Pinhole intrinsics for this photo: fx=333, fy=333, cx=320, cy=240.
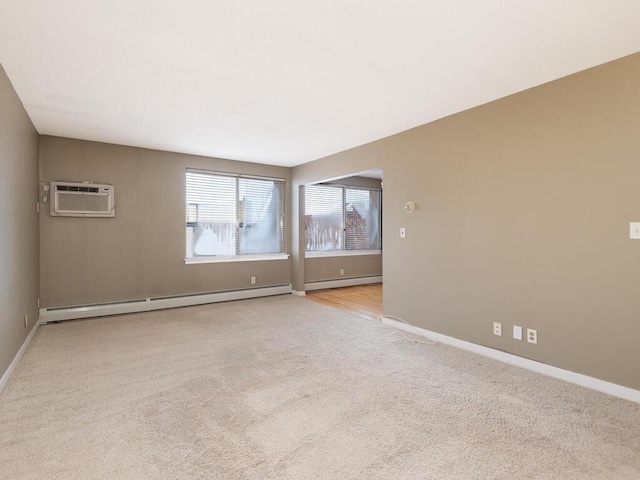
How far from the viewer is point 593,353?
8.29 ft

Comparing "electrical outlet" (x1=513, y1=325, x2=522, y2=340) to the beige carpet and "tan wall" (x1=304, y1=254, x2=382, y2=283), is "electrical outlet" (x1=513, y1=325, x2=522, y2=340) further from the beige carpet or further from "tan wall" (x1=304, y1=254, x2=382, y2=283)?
"tan wall" (x1=304, y1=254, x2=382, y2=283)

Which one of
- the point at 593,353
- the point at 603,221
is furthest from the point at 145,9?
the point at 593,353

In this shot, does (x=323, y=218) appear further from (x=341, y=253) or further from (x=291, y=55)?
(x=291, y=55)

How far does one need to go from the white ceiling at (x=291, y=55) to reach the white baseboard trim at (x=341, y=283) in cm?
379

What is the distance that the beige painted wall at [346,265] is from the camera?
22.5 ft

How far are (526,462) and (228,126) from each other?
398cm

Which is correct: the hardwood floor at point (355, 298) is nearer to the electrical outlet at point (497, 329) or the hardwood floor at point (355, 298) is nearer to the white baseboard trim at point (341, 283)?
the white baseboard trim at point (341, 283)

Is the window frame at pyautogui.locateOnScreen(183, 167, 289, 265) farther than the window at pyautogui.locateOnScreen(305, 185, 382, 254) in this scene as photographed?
No

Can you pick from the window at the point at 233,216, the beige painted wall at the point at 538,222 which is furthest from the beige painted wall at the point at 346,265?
the beige painted wall at the point at 538,222

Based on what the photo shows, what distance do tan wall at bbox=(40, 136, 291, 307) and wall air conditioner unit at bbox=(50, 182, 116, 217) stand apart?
0.27 feet

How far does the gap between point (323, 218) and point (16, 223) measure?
4.92 m

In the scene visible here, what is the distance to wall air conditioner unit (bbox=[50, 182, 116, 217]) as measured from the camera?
436 cm

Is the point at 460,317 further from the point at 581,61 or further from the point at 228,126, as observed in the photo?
the point at 228,126

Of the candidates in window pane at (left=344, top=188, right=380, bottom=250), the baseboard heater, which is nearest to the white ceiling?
the baseboard heater
